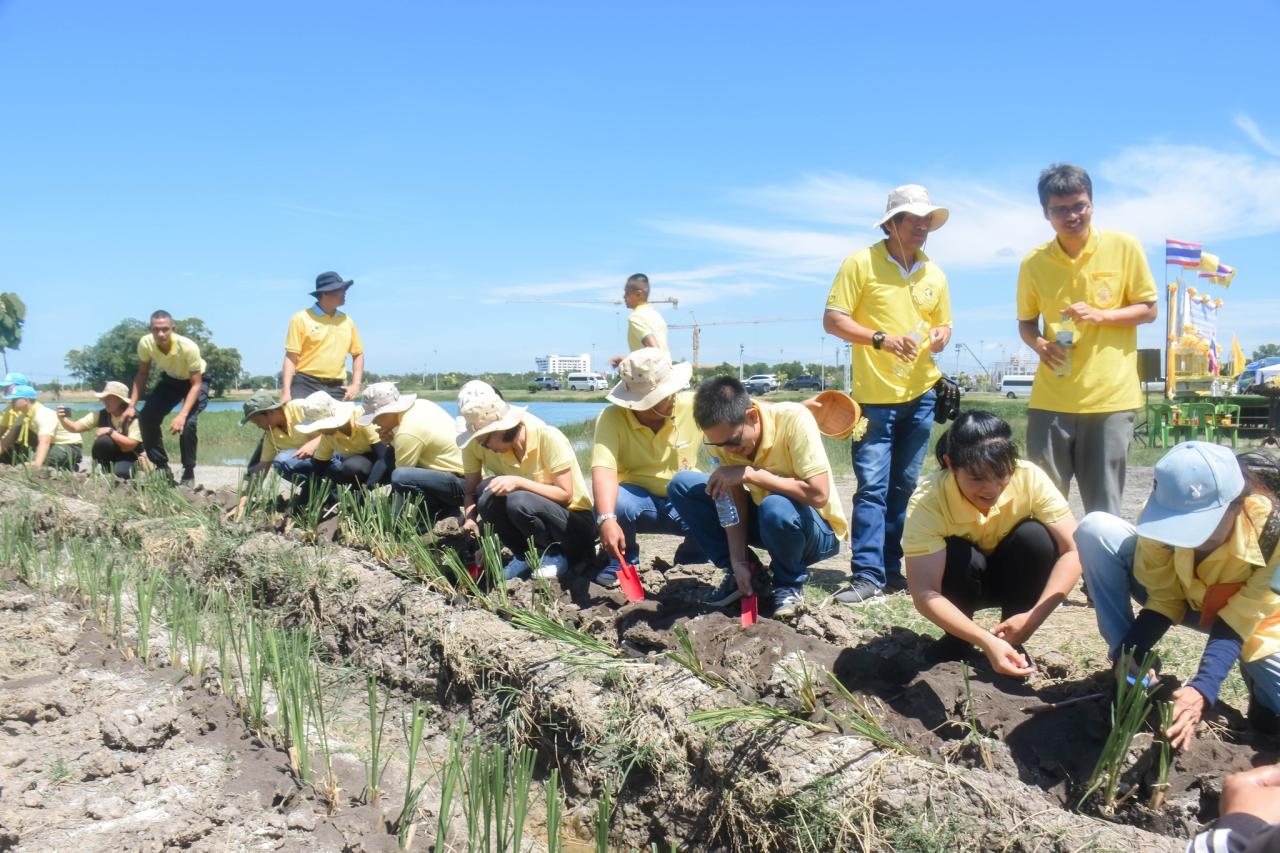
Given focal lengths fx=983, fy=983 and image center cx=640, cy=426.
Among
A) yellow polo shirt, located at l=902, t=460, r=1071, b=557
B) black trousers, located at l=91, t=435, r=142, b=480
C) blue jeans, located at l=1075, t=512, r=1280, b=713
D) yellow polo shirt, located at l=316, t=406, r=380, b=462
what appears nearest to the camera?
blue jeans, located at l=1075, t=512, r=1280, b=713

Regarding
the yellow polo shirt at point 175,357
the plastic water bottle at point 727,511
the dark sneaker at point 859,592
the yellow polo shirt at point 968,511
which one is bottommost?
the dark sneaker at point 859,592

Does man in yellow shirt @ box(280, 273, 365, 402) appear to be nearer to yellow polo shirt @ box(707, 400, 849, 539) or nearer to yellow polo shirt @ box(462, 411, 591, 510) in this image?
yellow polo shirt @ box(462, 411, 591, 510)

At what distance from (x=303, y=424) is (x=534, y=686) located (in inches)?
111

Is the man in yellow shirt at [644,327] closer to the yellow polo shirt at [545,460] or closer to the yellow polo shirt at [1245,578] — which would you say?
the yellow polo shirt at [545,460]

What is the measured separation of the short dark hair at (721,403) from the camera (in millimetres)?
3348

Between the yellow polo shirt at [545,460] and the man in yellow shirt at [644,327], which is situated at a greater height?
the man in yellow shirt at [644,327]

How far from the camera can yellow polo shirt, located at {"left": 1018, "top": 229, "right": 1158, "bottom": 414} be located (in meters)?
3.88

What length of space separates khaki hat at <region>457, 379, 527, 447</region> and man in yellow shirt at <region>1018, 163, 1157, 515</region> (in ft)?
7.30

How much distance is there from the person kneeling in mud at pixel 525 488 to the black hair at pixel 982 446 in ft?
6.11

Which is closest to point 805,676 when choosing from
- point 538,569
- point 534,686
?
point 534,686

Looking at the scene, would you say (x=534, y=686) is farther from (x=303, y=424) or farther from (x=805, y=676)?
(x=303, y=424)

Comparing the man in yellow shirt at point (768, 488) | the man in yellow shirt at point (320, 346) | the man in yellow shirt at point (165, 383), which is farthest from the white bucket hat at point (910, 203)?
the man in yellow shirt at point (165, 383)

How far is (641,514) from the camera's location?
411 cm

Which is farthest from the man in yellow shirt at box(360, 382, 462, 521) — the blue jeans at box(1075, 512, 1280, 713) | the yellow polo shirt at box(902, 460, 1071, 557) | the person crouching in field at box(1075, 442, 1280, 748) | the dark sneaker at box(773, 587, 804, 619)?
the person crouching in field at box(1075, 442, 1280, 748)
